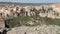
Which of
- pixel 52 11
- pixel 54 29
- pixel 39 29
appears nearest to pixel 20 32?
pixel 39 29

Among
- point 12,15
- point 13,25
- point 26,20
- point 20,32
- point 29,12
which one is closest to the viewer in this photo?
point 20,32

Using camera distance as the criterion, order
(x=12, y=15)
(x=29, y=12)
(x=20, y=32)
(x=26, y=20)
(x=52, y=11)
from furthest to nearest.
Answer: (x=52, y=11), (x=29, y=12), (x=12, y=15), (x=26, y=20), (x=20, y=32)

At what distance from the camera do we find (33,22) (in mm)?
13648

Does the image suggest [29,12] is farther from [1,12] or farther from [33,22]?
[33,22]

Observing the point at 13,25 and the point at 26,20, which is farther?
the point at 26,20

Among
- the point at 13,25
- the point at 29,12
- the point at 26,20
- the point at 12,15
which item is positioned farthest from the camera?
the point at 29,12

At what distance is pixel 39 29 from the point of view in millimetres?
10992

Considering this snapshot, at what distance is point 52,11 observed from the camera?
1848 cm

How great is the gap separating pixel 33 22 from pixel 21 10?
398 cm

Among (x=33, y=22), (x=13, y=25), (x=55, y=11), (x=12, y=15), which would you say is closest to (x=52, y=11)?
(x=55, y=11)

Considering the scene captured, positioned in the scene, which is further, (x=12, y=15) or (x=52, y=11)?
(x=52, y=11)

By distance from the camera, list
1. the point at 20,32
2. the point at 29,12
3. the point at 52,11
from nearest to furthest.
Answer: the point at 20,32, the point at 29,12, the point at 52,11

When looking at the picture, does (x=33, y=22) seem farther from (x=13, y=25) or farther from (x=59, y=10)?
(x=59, y=10)

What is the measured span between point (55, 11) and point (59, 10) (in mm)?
1008
